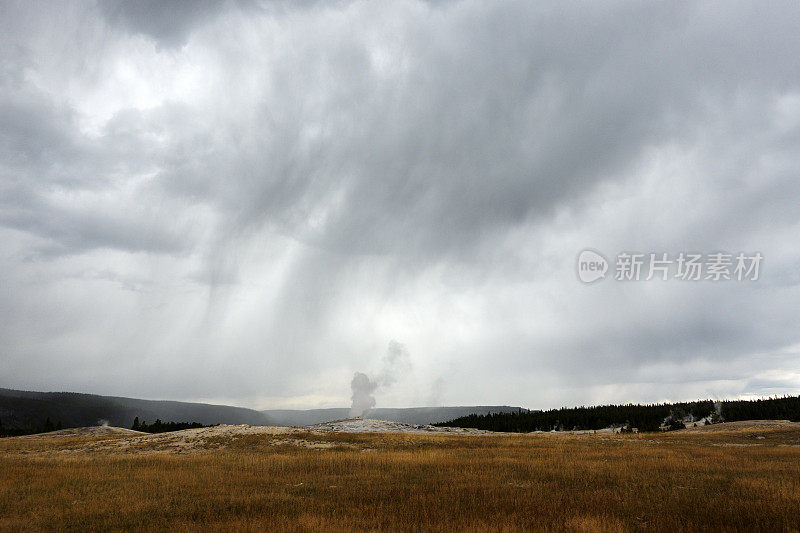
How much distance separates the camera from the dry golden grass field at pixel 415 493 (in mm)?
11500

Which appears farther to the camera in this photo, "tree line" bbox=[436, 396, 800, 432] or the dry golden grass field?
"tree line" bbox=[436, 396, 800, 432]

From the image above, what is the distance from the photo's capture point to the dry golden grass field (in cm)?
1150

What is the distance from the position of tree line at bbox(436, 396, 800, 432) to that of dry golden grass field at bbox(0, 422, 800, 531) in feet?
279

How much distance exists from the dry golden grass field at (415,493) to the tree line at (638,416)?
8498 cm

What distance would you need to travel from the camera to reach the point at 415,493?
15391mm

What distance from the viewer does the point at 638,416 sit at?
115 meters

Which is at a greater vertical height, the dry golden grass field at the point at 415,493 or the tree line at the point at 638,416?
the dry golden grass field at the point at 415,493

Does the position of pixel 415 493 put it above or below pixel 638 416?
above

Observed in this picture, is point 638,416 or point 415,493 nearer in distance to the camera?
point 415,493

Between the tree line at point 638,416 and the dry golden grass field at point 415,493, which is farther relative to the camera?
the tree line at point 638,416

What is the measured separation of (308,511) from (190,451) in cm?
2421

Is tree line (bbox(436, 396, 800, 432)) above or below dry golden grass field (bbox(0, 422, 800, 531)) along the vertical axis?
below

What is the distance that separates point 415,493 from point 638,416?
121024 mm

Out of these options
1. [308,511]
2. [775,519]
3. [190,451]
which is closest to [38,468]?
[190,451]
